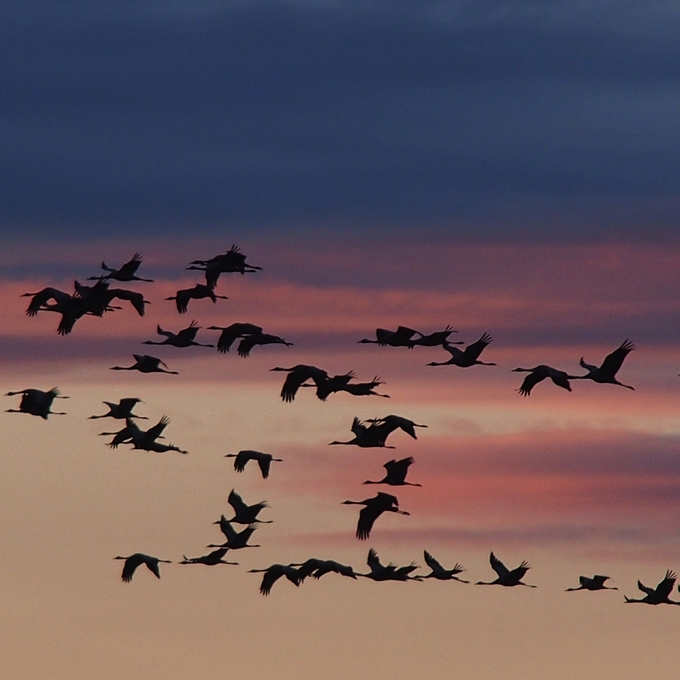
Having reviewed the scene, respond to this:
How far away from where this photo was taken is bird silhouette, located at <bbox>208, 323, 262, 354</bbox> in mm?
85938

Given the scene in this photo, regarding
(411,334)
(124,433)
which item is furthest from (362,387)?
(124,433)

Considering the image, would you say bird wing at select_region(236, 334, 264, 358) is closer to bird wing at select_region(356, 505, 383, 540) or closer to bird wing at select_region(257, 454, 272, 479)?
bird wing at select_region(257, 454, 272, 479)

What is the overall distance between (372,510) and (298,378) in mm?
5052

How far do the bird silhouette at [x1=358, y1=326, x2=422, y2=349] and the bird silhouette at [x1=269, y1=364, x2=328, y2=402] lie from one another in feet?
7.96

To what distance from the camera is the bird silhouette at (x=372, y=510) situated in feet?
283

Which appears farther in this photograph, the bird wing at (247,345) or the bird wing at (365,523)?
the bird wing at (365,523)

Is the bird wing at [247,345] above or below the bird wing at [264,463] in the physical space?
above

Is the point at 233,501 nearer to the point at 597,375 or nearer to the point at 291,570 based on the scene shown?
the point at 291,570

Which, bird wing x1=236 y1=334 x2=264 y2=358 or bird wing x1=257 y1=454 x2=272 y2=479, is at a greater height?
bird wing x1=236 y1=334 x2=264 y2=358

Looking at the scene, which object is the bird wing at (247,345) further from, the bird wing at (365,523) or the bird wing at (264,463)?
the bird wing at (365,523)

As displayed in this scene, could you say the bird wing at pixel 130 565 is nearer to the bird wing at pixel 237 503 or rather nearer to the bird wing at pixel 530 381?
the bird wing at pixel 237 503

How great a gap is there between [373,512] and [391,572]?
4.10m

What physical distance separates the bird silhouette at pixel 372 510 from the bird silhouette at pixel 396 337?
14.2 ft

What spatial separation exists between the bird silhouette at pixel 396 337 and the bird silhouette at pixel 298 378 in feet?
7.96
